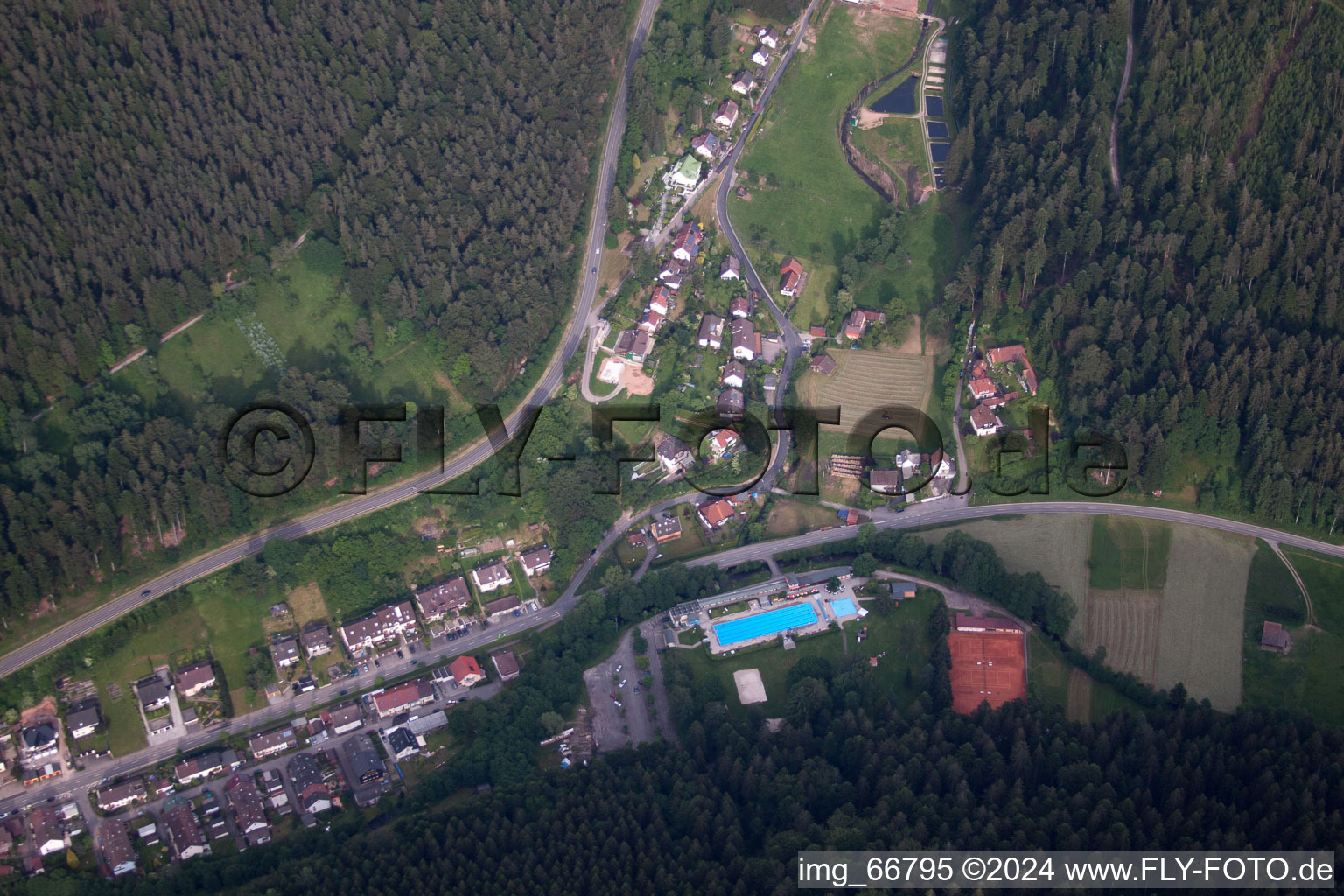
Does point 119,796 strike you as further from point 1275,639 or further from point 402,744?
point 1275,639

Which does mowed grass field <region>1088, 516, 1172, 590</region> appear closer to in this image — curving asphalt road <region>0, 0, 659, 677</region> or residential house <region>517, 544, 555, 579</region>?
residential house <region>517, 544, 555, 579</region>

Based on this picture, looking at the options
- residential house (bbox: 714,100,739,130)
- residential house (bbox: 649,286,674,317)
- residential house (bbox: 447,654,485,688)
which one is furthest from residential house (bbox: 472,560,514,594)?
residential house (bbox: 714,100,739,130)

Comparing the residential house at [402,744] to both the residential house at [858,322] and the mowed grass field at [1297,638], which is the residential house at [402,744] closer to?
the residential house at [858,322]

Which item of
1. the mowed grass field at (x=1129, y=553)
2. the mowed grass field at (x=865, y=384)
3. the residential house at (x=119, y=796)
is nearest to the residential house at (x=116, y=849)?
the residential house at (x=119, y=796)

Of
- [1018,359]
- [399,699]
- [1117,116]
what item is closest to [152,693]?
[399,699]

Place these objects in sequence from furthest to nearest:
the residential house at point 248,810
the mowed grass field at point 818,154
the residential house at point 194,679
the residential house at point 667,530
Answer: the mowed grass field at point 818,154 → the residential house at point 667,530 → the residential house at point 194,679 → the residential house at point 248,810

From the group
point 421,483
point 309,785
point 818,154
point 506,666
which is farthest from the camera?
point 818,154
